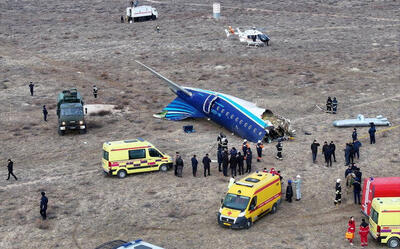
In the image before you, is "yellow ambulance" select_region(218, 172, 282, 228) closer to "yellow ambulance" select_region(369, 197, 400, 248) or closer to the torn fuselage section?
"yellow ambulance" select_region(369, 197, 400, 248)

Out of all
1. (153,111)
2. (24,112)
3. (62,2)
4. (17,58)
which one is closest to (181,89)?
(153,111)

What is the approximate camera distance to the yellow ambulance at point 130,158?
1460 inches

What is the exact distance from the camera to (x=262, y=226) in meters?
30.8

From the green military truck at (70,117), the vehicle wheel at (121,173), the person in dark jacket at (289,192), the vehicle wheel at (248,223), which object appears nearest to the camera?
the vehicle wheel at (248,223)

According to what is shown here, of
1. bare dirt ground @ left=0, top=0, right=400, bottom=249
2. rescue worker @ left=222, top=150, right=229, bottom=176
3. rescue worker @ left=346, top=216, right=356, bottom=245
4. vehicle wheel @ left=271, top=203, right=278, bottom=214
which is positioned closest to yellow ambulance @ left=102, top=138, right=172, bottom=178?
bare dirt ground @ left=0, top=0, right=400, bottom=249

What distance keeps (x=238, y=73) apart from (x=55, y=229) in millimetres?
35552

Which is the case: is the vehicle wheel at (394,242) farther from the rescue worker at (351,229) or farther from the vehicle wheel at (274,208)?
the vehicle wheel at (274,208)

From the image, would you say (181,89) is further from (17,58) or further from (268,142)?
(17,58)

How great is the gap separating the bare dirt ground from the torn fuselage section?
3.08 feet

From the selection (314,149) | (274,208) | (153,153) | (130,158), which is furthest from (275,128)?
(274,208)

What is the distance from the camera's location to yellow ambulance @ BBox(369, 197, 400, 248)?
27.9 metres

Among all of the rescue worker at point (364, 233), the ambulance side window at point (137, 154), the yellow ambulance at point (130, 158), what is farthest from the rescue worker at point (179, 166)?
the rescue worker at point (364, 233)

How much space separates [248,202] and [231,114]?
15.7 meters

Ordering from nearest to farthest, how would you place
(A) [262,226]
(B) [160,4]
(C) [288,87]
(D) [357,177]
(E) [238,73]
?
(A) [262,226] < (D) [357,177] < (C) [288,87] < (E) [238,73] < (B) [160,4]
